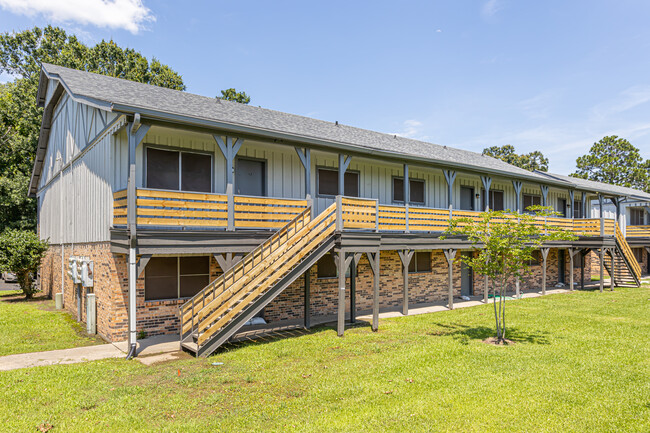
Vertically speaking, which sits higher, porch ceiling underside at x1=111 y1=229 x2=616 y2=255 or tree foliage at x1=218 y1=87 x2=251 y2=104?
tree foliage at x1=218 y1=87 x2=251 y2=104

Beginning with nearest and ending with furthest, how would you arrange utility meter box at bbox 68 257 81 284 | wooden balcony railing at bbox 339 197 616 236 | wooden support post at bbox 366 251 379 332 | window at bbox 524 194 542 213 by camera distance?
wooden support post at bbox 366 251 379 332 < wooden balcony railing at bbox 339 197 616 236 < utility meter box at bbox 68 257 81 284 < window at bbox 524 194 542 213

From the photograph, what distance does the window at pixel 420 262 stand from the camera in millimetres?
16789

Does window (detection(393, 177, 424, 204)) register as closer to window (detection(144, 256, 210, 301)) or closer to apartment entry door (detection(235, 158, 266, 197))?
apartment entry door (detection(235, 158, 266, 197))

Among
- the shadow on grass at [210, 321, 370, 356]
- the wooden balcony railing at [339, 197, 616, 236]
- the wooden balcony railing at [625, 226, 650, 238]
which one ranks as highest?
the wooden balcony railing at [339, 197, 616, 236]

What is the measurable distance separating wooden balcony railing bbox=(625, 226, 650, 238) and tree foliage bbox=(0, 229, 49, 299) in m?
32.1

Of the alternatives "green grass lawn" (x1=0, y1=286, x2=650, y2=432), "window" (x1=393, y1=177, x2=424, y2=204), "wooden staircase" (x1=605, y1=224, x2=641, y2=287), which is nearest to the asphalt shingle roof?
"window" (x1=393, y1=177, x2=424, y2=204)

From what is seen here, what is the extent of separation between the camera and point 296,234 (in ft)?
34.3

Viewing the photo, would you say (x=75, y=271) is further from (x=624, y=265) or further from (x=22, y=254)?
(x=624, y=265)

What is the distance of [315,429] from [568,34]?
18428mm

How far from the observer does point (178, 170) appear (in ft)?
37.3

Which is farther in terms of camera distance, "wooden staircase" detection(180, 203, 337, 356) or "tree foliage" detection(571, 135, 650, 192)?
"tree foliage" detection(571, 135, 650, 192)

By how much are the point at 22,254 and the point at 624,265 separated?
3023 centimetres

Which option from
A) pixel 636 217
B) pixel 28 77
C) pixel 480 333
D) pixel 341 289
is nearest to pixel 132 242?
pixel 341 289

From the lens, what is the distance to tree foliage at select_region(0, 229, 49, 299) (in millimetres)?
17594
